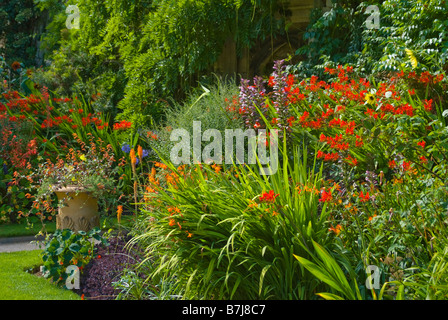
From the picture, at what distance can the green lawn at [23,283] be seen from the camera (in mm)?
3758

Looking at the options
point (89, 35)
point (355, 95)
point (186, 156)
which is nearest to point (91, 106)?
point (89, 35)

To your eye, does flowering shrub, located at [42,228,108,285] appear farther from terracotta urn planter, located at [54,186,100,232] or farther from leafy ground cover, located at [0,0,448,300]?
terracotta urn planter, located at [54,186,100,232]

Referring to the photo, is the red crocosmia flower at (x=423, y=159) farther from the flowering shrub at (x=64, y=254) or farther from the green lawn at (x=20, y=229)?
the green lawn at (x=20, y=229)

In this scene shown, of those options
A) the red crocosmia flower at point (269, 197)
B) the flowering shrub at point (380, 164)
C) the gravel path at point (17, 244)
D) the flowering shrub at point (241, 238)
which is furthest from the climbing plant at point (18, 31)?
the red crocosmia flower at point (269, 197)

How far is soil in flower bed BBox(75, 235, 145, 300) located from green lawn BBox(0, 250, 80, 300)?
0.12 meters

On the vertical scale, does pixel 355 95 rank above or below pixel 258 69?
below

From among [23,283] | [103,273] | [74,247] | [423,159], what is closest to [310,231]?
[423,159]

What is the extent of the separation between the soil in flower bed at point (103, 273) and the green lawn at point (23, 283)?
4.8 inches

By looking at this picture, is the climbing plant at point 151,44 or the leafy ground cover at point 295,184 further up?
the climbing plant at point 151,44

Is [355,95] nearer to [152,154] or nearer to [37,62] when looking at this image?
[152,154]

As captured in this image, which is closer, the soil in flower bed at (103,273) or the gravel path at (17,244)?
the soil in flower bed at (103,273)

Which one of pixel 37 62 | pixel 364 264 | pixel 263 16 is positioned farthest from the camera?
pixel 37 62

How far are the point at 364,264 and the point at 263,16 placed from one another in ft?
15.6

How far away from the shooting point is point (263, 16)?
278 inches
